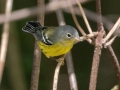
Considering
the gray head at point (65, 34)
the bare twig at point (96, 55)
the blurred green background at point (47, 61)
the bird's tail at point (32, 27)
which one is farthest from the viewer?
the blurred green background at point (47, 61)

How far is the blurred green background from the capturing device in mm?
2355

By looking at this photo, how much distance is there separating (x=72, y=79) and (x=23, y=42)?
129 centimetres

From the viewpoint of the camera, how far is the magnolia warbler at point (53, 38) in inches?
64.6

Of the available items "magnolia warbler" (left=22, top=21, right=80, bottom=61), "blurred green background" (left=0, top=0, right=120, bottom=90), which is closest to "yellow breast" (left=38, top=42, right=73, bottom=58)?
"magnolia warbler" (left=22, top=21, right=80, bottom=61)

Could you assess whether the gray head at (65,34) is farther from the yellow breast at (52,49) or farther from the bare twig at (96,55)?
the bare twig at (96,55)

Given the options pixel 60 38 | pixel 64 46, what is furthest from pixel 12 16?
pixel 60 38

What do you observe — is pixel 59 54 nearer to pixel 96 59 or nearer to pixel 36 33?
pixel 36 33

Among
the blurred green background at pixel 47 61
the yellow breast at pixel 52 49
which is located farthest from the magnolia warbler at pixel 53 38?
the blurred green background at pixel 47 61

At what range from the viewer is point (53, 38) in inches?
73.5

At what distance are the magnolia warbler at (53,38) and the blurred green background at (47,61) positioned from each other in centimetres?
54

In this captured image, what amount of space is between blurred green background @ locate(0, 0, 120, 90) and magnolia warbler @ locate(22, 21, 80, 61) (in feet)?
1.76

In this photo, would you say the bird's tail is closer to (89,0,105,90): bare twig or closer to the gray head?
the gray head

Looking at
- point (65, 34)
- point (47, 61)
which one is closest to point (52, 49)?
point (65, 34)

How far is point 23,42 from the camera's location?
2512 millimetres
